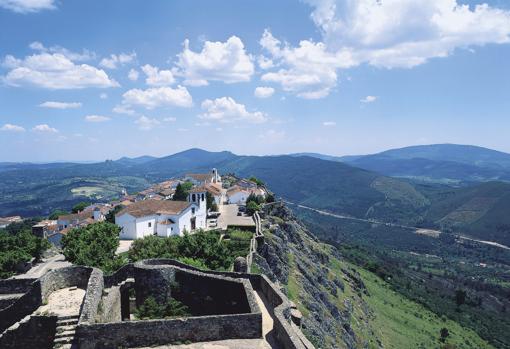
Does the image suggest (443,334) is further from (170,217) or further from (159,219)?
(159,219)

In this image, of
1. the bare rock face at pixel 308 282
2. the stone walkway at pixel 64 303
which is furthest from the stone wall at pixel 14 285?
the bare rock face at pixel 308 282

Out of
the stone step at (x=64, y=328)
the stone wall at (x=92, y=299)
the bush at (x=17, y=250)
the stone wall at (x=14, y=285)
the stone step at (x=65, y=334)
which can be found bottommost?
the bush at (x=17, y=250)

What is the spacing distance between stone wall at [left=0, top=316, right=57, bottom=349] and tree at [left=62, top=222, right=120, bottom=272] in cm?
1424

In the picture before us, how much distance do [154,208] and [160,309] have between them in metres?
42.3

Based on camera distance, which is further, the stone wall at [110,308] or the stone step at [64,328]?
the stone step at [64,328]

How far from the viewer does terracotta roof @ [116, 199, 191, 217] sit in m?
58.8

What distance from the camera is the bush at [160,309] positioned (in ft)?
69.6

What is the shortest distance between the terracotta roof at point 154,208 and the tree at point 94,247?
15827mm

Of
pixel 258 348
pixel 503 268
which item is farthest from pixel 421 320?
pixel 503 268

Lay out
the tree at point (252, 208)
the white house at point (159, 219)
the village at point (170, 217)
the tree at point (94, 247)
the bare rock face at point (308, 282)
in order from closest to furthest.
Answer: the tree at point (94, 247) < the bare rock face at point (308, 282) < the white house at point (159, 219) < the village at point (170, 217) < the tree at point (252, 208)

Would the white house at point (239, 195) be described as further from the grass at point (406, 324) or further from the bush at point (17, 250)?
the bush at point (17, 250)

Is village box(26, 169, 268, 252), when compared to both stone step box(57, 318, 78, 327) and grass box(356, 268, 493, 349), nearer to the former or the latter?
stone step box(57, 318, 78, 327)

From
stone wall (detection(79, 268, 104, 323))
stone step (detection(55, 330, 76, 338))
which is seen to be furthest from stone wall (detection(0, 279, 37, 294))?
stone step (detection(55, 330, 76, 338))

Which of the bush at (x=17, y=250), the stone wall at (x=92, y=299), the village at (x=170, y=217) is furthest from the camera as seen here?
the village at (x=170, y=217)
